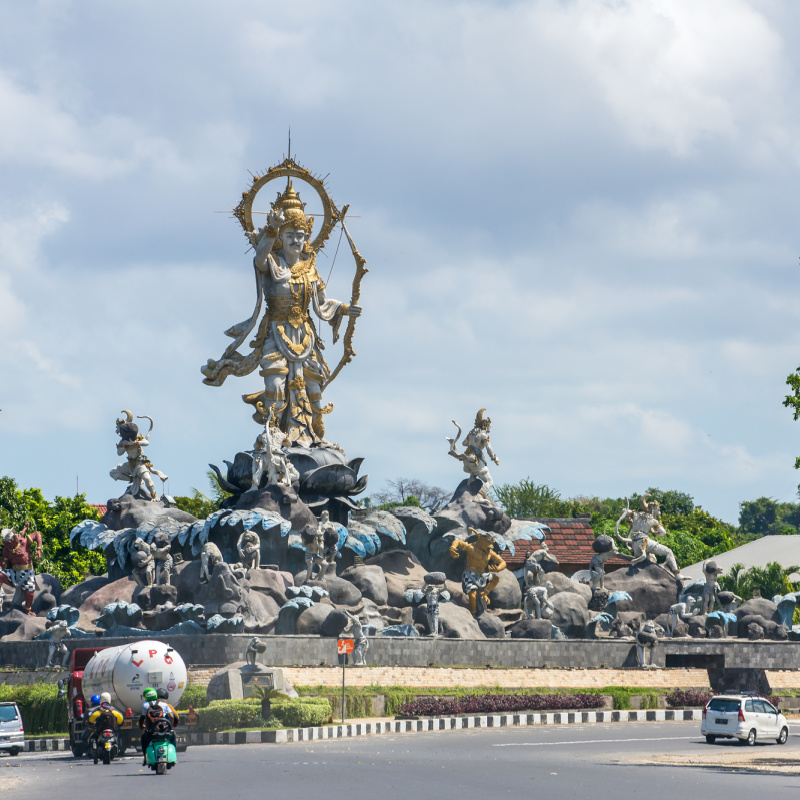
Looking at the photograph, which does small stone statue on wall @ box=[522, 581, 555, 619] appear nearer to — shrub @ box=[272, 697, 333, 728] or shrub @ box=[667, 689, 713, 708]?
shrub @ box=[667, 689, 713, 708]

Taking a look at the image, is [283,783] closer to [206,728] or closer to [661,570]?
[206,728]

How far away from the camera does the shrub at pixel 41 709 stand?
34.1 m

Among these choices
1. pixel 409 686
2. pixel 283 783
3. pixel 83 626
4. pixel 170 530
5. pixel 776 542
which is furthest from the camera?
pixel 776 542

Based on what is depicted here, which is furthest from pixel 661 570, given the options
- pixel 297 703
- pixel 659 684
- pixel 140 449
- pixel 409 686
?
pixel 297 703

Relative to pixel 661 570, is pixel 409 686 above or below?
below

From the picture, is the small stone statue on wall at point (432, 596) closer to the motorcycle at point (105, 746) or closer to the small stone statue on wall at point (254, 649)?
the small stone statue on wall at point (254, 649)

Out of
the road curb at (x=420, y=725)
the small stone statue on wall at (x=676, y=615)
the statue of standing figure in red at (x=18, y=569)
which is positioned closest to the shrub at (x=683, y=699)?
the road curb at (x=420, y=725)

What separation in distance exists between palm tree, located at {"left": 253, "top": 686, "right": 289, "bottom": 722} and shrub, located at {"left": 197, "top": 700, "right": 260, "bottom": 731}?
8.2 inches

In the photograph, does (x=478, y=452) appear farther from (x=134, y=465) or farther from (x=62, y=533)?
(x=62, y=533)

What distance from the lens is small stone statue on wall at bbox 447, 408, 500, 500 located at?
53.6 m

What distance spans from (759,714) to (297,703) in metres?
10.2

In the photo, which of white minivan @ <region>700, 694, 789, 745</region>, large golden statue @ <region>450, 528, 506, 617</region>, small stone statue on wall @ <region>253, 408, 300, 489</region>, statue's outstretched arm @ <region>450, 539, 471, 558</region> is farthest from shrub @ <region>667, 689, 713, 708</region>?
small stone statue on wall @ <region>253, 408, 300, 489</region>

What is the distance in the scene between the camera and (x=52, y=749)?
30.9m

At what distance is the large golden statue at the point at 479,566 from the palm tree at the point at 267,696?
15.8 m
